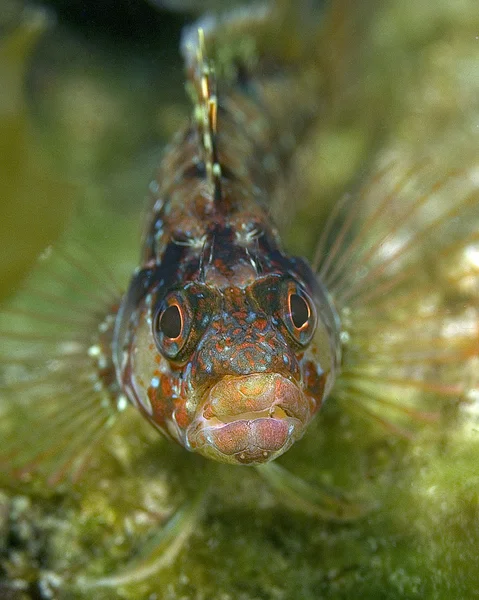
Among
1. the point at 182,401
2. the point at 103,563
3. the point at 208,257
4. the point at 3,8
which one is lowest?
the point at 103,563

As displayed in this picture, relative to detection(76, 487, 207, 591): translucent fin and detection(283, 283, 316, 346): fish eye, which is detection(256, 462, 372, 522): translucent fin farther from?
detection(283, 283, 316, 346): fish eye

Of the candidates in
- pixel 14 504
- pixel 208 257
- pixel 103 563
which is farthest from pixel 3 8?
pixel 103 563

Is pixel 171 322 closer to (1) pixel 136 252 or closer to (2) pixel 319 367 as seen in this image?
(2) pixel 319 367

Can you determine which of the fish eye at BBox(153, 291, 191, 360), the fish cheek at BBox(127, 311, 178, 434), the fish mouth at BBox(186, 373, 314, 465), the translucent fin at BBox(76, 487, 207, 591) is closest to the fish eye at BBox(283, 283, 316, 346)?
the fish mouth at BBox(186, 373, 314, 465)

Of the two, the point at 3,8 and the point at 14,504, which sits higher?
the point at 3,8

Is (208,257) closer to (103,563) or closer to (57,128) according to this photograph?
(103,563)

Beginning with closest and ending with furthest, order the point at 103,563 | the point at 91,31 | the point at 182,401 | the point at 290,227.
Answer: the point at 182,401 → the point at 103,563 → the point at 290,227 → the point at 91,31

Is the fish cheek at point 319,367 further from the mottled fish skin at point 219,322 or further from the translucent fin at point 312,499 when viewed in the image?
the translucent fin at point 312,499
